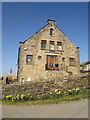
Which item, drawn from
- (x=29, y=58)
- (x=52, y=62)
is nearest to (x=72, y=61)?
(x=52, y=62)

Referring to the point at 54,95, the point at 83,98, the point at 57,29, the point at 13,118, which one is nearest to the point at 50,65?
the point at 57,29

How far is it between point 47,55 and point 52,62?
73.2 inches

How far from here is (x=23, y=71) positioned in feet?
80.3

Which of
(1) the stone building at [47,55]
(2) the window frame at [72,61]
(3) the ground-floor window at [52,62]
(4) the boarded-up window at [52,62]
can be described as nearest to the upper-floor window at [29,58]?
(1) the stone building at [47,55]

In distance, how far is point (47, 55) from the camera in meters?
26.5

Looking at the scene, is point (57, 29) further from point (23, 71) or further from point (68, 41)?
point (23, 71)

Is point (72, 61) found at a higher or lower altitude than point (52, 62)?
higher

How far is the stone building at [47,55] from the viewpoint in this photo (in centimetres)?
2477

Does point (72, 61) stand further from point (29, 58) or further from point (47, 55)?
point (29, 58)

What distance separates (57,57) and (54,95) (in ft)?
50.4

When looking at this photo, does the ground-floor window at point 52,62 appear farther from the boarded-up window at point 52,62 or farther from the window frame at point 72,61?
the window frame at point 72,61

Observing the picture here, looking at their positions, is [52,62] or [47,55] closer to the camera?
[52,62]

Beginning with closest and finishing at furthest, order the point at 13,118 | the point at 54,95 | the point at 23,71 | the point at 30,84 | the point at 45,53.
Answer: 1. the point at 13,118
2. the point at 54,95
3. the point at 30,84
4. the point at 23,71
5. the point at 45,53

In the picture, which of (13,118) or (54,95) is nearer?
(13,118)
